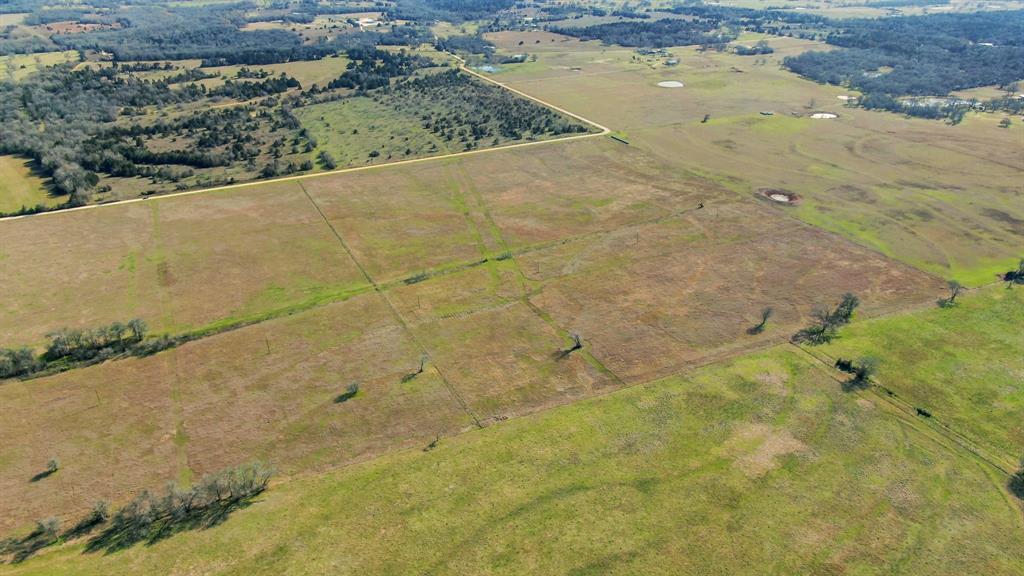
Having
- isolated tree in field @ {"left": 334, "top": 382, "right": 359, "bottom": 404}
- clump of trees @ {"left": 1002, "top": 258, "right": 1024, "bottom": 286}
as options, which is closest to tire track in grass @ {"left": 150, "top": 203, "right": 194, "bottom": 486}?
isolated tree in field @ {"left": 334, "top": 382, "right": 359, "bottom": 404}

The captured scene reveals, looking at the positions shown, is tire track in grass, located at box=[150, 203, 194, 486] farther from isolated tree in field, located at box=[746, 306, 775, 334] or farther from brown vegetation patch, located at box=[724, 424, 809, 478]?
isolated tree in field, located at box=[746, 306, 775, 334]

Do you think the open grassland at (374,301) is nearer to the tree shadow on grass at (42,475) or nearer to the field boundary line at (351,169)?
the tree shadow on grass at (42,475)

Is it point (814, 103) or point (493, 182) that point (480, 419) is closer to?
point (493, 182)

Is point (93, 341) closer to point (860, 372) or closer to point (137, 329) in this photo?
point (137, 329)

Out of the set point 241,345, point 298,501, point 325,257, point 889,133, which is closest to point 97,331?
point 241,345

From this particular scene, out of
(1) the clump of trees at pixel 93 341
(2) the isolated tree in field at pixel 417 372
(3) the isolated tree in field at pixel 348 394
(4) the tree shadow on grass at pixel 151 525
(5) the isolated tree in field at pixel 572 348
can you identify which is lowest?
(4) the tree shadow on grass at pixel 151 525

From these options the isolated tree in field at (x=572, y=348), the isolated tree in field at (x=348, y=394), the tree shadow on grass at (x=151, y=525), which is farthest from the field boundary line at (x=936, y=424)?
the tree shadow on grass at (x=151, y=525)

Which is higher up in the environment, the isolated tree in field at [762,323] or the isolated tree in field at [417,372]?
the isolated tree in field at [762,323]
